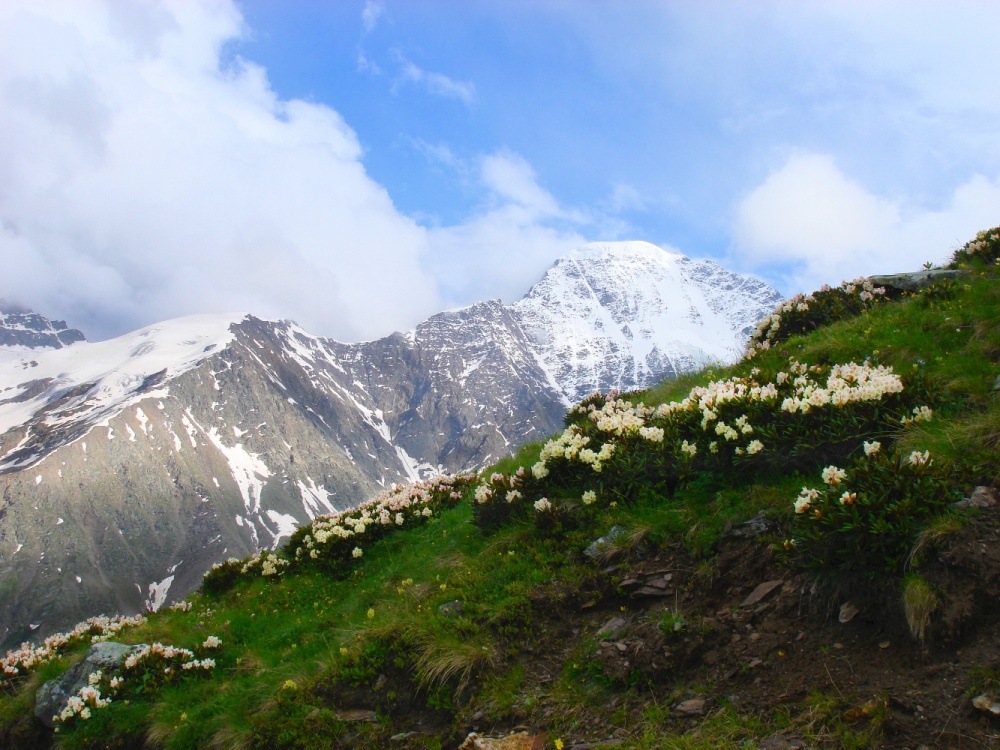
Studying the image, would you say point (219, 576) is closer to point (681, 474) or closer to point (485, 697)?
point (485, 697)

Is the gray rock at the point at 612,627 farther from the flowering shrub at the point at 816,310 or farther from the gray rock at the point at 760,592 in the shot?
the flowering shrub at the point at 816,310

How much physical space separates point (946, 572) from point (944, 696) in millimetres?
1019

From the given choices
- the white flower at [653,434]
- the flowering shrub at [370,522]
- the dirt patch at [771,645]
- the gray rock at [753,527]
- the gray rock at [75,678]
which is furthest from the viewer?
the flowering shrub at [370,522]

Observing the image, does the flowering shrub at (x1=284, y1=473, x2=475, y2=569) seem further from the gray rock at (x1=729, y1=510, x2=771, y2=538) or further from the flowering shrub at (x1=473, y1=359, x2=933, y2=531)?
the gray rock at (x1=729, y1=510, x2=771, y2=538)

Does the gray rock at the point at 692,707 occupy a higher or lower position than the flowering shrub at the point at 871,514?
lower

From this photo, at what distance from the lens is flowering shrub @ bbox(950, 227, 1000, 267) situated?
1298 cm

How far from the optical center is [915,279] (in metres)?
13.8

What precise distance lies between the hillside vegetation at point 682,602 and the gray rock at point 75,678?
34cm

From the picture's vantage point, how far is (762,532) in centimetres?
674

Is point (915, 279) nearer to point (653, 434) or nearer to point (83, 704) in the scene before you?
point (653, 434)

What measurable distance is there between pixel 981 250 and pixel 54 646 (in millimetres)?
21788

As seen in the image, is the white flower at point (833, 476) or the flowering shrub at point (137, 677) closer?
the white flower at point (833, 476)

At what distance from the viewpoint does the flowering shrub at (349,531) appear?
41.5ft

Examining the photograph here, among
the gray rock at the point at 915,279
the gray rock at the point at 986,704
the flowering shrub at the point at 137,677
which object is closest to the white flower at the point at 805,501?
the gray rock at the point at 986,704
